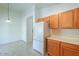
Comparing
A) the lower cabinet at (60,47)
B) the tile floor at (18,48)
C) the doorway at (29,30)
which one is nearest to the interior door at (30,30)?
the doorway at (29,30)

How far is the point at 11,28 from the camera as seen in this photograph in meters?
1.94

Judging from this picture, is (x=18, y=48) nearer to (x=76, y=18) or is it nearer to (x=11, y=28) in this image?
(x=11, y=28)

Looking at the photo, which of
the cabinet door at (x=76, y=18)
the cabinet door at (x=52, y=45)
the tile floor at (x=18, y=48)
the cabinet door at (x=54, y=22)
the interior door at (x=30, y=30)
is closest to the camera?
the tile floor at (x=18, y=48)

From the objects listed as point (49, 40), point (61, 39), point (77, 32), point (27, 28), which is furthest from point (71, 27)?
point (27, 28)

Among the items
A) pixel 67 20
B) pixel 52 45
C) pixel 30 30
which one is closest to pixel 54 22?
pixel 67 20

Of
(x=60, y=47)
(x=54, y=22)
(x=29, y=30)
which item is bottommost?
(x=60, y=47)

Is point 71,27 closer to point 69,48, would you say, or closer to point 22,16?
point 69,48

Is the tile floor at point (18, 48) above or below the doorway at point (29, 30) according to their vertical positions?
below

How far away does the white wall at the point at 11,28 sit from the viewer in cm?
178

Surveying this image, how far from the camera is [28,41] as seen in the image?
2.02 metres

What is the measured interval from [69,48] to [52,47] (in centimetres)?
43

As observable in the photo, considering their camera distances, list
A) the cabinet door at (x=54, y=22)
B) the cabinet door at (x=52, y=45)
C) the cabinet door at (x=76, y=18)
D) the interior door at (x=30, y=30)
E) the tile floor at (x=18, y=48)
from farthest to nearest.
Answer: the cabinet door at (x=54, y=22) < the cabinet door at (x=52, y=45) < the cabinet door at (x=76, y=18) < the interior door at (x=30, y=30) < the tile floor at (x=18, y=48)

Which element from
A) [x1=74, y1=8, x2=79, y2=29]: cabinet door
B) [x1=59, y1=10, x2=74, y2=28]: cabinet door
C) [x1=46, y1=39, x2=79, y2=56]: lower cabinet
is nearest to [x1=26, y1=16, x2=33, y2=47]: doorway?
[x1=46, y1=39, x2=79, y2=56]: lower cabinet

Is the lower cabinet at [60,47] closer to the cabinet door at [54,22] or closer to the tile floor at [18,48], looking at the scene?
the tile floor at [18,48]
